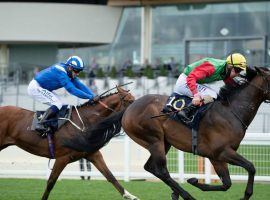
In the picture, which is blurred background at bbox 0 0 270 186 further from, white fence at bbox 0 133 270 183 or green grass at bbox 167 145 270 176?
green grass at bbox 167 145 270 176

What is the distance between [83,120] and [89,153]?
46cm

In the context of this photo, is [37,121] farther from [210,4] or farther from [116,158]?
[210,4]

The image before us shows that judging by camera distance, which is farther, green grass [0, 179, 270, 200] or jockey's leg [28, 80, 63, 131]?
green grass [0, 179, 270, 200]

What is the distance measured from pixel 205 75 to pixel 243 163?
118 centimetres

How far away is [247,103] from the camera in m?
8.63

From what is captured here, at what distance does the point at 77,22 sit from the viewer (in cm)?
3081

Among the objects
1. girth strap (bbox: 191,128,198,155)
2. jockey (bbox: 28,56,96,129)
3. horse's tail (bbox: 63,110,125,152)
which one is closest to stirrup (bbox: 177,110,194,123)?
girth strap (bbox: 191,128,198,155)

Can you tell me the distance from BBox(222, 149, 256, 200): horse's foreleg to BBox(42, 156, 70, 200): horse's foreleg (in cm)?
226

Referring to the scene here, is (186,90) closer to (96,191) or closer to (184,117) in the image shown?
(184,117)

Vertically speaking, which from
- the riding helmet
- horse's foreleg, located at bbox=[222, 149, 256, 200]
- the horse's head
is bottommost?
horse's foreleg, located at bbox=[222, 149, 256, 200]

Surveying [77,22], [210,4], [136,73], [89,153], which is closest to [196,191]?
[89,153]

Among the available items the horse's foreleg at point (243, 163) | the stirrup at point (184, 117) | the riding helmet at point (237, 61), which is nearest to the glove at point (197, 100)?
the stirrup at point (184, 117)

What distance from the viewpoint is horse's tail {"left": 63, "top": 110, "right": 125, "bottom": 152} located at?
9.37 meters

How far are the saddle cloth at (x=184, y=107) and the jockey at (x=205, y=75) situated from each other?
0.17 feet
